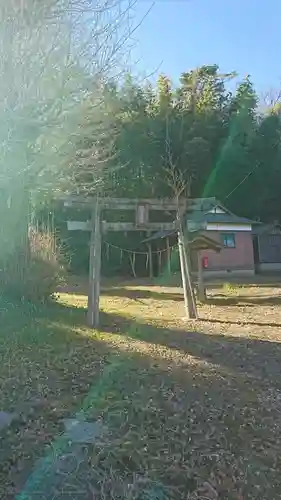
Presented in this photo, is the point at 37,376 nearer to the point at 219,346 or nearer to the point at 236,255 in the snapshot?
the point at 219,346

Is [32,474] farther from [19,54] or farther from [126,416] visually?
[19,54]

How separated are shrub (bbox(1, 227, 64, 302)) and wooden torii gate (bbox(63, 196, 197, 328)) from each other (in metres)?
0.84

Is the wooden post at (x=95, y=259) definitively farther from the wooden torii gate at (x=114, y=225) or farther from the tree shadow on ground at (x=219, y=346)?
the tree shadow on ground at (x=219, y=346)

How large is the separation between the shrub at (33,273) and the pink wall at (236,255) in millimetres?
14355

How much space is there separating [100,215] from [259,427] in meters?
4.85

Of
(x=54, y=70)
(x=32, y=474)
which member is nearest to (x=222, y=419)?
(x=32, y=474)

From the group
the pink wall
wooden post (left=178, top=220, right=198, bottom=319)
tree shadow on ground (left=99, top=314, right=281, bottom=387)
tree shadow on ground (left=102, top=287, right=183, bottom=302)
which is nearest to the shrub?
tree shadow on ground (left=99, top=314, right=281, bottom=387)

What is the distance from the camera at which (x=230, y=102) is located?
85.0 ft

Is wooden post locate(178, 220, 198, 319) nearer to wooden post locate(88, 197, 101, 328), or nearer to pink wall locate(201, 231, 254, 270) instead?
wooden post locate(88, 197, 101, 328)

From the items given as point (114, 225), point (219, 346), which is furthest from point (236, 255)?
point (219, 346)

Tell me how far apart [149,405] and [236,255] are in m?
20.6

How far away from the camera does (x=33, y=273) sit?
7840mm

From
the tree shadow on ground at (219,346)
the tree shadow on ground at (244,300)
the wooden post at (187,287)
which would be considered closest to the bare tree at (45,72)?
the tree shadow on ground at (219,346)

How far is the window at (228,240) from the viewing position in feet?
77.3
